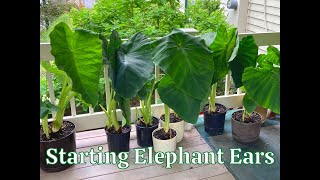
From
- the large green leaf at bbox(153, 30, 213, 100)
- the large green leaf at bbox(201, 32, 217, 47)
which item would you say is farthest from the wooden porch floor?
the large green leaf at bbox(201, 32, 217, 47)

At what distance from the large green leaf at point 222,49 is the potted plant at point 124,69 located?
45 cm

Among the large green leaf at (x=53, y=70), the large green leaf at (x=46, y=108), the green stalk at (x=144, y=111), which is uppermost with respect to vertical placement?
the large green leaf at (x=53, y=70)

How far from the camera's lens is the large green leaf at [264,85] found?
5.30 ft

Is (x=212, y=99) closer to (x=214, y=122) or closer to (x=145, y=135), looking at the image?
(x=214, y=122)

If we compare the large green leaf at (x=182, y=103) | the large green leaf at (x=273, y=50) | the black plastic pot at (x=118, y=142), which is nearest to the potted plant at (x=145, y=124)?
the black plastic pot at (x=118, y=142)

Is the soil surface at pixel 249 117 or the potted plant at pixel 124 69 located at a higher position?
the potted plant at pixel 124 69

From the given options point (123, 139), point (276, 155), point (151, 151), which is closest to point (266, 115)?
point (276, 155)

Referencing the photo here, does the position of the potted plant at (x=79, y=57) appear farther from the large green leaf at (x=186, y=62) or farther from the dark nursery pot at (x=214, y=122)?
the dark nursery pot at (x=214, y=122)

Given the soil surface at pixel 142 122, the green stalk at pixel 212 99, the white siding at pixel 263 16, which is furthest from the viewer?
the white siding at pixel 263 16

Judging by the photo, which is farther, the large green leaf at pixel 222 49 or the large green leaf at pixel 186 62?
the large green leaf at pixel 222 49

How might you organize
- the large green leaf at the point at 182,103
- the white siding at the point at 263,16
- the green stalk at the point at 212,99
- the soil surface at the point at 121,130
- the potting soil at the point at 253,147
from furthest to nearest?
the white siding at the point at 263,16 → the green stalk at the point at 212,99 → the soil surface at the point at 121,130 → the potting soil at the point at 253,147 → the large green leaf at the point at 182,103

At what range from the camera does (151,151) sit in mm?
1857
